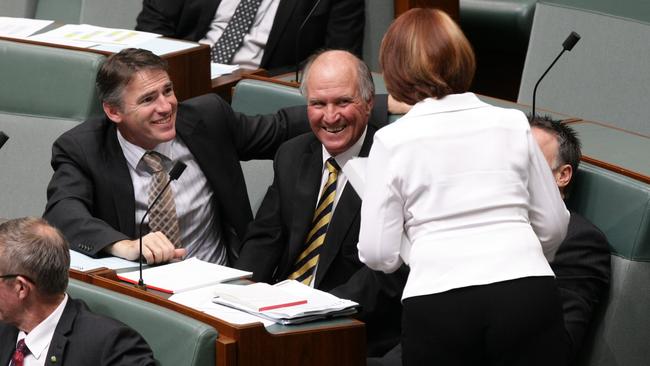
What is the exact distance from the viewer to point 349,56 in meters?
2.60

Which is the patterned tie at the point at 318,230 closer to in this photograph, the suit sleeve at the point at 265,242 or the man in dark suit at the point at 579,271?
the suit sleeve at the point at 265,242

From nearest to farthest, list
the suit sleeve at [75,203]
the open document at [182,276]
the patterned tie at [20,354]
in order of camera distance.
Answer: the patterned tie at [20,354]
the open document at [182,276]
the suit sleeve at [75,203]

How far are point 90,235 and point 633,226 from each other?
114 cm

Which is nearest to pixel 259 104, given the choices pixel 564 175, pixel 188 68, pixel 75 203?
pixel 188 68

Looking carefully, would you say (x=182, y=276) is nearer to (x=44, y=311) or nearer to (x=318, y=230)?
(x=44, y=311)

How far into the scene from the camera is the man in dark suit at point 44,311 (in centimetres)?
200

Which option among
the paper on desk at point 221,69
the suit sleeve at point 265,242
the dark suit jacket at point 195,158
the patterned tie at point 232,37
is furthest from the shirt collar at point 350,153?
the patterned tie at point 232,37

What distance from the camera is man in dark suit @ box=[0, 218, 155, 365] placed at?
2.00 meters

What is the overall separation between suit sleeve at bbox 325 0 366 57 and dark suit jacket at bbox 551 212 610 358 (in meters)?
1.60

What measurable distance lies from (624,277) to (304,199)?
751mm

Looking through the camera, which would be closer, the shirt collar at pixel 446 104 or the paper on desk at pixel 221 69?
the shirt collar at pixel 446 104

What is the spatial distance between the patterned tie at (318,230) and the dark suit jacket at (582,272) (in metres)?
0.55

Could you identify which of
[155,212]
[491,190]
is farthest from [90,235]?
[491,190]

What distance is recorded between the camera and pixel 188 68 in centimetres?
323
